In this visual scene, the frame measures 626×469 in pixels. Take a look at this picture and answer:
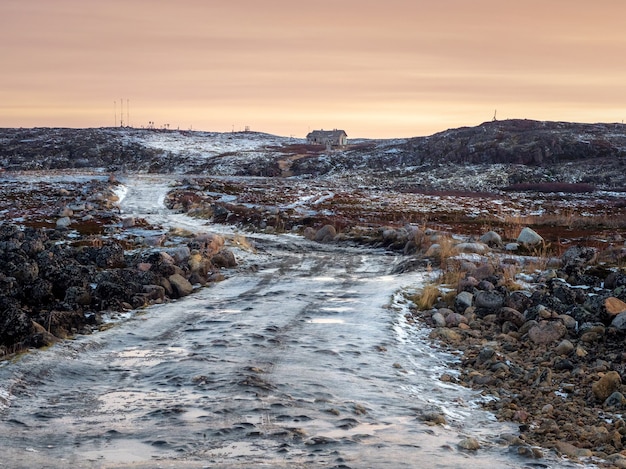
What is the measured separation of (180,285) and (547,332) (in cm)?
982

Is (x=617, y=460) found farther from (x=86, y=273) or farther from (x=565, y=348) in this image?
(x=86, y=273)

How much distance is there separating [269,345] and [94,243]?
14390 mm

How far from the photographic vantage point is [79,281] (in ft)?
51.6

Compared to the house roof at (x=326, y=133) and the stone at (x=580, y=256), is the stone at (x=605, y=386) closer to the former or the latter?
the stone at (x=580, y=256)

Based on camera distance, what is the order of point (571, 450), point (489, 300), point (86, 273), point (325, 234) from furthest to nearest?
point (325, 234), point (86, 273), point (489, 300), point (571, 450)

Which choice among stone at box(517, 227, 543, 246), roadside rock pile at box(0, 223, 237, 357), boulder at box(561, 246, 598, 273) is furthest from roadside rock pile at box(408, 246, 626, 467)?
roadside rock pile at box(0, 223, 237, 357)

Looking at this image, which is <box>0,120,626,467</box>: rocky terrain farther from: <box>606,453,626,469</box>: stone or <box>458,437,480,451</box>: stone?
<box>458,437,480,451</box>: stone

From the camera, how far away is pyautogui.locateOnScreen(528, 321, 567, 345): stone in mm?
12305

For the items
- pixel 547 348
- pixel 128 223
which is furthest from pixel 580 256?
pixel 128 223

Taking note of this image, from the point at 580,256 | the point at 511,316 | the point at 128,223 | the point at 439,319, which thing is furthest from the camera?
the point at 128,223

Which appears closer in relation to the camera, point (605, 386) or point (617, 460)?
point (617, 460)

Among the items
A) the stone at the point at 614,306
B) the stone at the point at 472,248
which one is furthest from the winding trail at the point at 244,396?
the stone at the point at 472,248

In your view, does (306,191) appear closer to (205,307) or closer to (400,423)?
(205,307)

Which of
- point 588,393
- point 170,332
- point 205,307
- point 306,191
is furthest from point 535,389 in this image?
point 306,191
